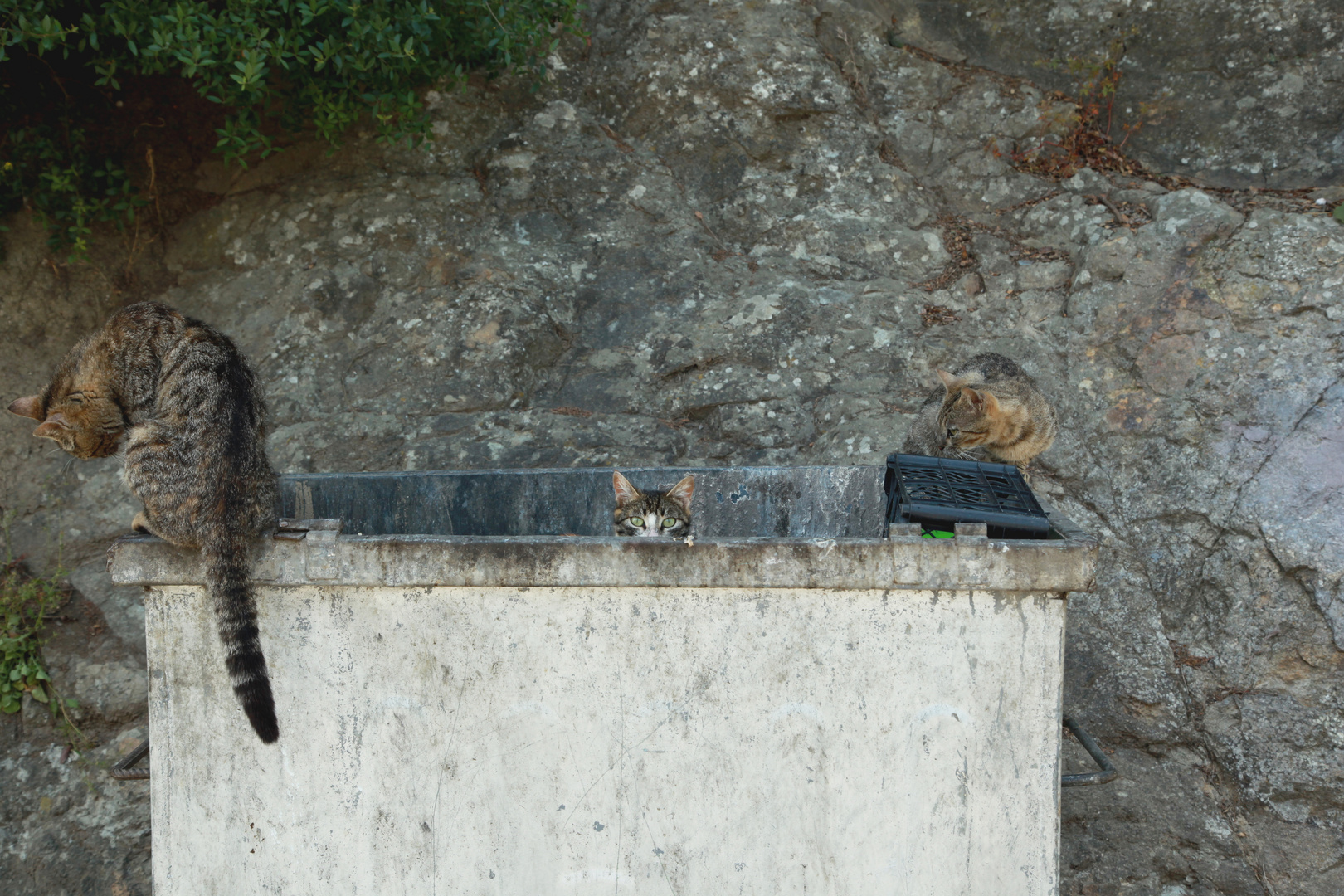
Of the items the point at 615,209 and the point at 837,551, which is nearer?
the point at 837,551

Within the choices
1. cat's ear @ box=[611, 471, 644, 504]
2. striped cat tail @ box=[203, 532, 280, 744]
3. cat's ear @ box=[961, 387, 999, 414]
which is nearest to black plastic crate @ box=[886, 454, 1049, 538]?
cat's ear @ box=[961, 387, 999, 414]

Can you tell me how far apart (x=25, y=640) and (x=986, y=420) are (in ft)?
16.4

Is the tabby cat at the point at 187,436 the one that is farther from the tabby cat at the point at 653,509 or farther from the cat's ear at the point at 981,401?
the cat's ear at the point at 981,401

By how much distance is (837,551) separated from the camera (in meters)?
2.39

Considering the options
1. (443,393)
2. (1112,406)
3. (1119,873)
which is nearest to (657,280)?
(443,393)

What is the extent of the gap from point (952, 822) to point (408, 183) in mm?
5203

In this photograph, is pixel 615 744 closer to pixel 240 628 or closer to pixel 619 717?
pixel 619 717

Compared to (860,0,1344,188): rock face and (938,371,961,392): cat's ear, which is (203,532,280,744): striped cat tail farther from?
(860,0,1344,188): rock face

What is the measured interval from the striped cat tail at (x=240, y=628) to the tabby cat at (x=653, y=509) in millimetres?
1392

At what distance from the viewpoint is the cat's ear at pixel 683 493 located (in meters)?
3.60

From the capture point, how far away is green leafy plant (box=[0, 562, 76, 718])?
4.75 m

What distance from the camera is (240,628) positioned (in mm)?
2531

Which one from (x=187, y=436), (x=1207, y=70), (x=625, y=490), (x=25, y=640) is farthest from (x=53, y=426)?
(x=1207, y=70)

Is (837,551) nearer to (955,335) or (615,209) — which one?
(955,335)
